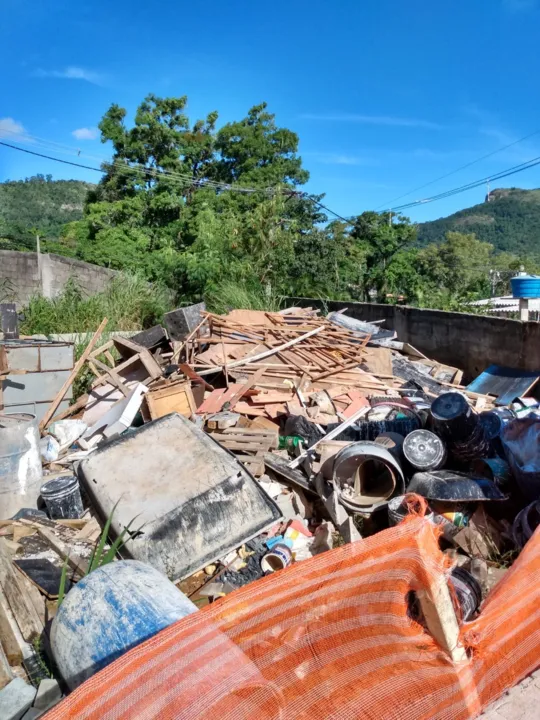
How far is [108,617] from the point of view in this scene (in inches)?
89.0

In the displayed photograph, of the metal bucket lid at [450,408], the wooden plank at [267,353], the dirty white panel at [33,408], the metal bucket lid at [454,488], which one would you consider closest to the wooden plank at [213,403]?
the wooden plank at [267,353]

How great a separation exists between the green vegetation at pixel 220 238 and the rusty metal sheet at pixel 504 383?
5296 mm

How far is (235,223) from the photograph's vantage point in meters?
15.8

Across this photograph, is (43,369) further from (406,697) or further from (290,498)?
(406,697)

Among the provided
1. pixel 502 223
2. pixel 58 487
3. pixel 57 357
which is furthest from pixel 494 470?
pixel 502 223

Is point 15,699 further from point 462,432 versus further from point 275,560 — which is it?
point 462,432

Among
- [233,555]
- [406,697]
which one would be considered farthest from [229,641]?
[233,555]

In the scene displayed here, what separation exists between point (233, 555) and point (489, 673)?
2602mm

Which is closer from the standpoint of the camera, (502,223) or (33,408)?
(33,408)

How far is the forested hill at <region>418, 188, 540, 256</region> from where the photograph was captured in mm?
82250

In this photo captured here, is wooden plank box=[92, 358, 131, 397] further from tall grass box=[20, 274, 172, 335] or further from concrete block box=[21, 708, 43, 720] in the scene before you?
concrete block box=[21, 708, 43, 720]

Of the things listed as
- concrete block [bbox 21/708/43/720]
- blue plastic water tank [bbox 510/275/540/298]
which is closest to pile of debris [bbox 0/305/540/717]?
concrete block [bbox 21/708/43/720]

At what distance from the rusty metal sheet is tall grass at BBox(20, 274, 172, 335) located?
6.92 m

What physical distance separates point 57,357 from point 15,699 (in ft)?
16.9
